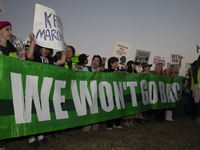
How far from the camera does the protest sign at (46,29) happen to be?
335cm

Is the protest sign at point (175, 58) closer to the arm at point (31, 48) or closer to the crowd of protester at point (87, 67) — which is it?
the crowd of protester at point (87, 67)

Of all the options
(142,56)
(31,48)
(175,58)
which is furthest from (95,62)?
(175,58)

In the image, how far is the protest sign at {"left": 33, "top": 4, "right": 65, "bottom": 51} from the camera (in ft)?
11.0

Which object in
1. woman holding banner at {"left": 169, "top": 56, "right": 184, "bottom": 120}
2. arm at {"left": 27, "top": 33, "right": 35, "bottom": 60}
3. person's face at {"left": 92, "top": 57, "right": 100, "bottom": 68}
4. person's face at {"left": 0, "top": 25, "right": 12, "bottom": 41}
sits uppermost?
person's face at {"left": 0, "top": 25, "right": 12, "bottom": 41}

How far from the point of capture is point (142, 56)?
9.11m

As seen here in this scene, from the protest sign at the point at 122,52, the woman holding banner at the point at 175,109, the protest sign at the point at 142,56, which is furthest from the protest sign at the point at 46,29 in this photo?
the protest sign at the point at 142,56

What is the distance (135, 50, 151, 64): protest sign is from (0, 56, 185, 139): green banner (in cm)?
320

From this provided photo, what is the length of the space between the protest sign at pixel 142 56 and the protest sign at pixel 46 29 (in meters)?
6.02

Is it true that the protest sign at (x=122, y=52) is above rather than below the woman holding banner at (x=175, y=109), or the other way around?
above

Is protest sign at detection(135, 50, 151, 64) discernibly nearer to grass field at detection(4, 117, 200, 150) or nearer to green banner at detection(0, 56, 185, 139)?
green banner at detection(0, 56, 185, 139)

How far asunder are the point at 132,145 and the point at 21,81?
254cm

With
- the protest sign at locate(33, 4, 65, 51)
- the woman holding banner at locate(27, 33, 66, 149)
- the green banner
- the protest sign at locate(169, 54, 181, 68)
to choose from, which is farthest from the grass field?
the protest sign at locate(169, 54, 181, 68)

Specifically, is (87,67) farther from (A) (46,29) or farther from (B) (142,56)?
(B) (142,56)

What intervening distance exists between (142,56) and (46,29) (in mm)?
6488
